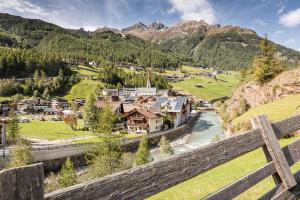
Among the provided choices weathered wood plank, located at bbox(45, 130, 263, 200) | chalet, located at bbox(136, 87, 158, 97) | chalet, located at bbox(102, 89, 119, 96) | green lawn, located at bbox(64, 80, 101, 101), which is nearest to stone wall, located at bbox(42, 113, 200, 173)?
weathered wood plank, located at bbox(45, 130, 263, 200)

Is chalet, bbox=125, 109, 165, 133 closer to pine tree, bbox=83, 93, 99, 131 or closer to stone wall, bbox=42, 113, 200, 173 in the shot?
stone wall, bbox=42, 113, 200, 173

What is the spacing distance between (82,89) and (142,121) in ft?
273

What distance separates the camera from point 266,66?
62.7 metres

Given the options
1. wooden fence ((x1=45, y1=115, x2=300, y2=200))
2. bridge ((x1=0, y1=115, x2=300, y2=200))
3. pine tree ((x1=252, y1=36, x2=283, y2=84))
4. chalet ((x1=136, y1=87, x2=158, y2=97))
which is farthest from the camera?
chalet ((x1=136, y1=87, x2=158, y2=97))

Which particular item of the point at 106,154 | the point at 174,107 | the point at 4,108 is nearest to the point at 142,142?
the point at 106,154

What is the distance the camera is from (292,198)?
580 cm

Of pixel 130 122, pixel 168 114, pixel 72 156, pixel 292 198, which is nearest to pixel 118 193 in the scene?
pixel 292 198

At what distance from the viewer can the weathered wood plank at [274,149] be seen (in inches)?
215

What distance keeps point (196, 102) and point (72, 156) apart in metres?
130

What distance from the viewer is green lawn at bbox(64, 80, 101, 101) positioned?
495 ft

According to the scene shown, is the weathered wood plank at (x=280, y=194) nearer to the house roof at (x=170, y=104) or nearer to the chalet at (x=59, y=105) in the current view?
the house roof at (x=170, y=104)

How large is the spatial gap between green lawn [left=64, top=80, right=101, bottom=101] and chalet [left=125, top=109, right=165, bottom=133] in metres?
69.8

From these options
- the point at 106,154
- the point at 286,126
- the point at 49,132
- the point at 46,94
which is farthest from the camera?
the point at 46,94

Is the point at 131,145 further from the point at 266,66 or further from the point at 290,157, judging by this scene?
the point at 290,157
